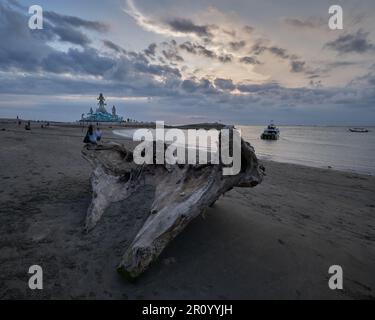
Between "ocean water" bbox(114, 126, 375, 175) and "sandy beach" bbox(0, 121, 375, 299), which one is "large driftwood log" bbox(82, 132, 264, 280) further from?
"ocean water" bbox(114, 126, 375, 175)

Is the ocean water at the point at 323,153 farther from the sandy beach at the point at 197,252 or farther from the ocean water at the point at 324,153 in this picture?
the sandy beach at the point at 197,252

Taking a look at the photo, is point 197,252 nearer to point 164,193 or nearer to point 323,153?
point 164,193

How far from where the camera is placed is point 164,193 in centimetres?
Result: 449

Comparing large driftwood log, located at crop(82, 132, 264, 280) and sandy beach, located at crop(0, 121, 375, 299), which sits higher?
large driftwood log, located at crop(82, 132, 264, 280)

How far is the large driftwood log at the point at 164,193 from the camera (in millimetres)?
3295

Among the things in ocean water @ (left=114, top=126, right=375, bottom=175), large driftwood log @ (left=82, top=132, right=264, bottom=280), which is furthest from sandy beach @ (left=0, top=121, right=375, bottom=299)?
ocean water @ (left=114, top=126, right=375, bottom=175)

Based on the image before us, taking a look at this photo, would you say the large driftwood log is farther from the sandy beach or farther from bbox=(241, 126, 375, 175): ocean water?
bbox=(241, 126, 375, 175): ocean water

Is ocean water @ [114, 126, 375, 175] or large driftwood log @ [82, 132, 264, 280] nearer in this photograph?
large driftwood log @ [82, 132, 264, 280]

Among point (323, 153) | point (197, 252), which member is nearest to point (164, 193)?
point (197, 252)

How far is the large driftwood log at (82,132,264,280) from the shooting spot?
3.29 m

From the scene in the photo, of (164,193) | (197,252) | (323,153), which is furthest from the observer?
(323,153)

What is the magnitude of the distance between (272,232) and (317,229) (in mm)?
1384

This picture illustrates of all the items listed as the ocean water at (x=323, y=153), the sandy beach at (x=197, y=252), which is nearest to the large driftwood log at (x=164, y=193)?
the sandy beach at (x=197, y=252)
